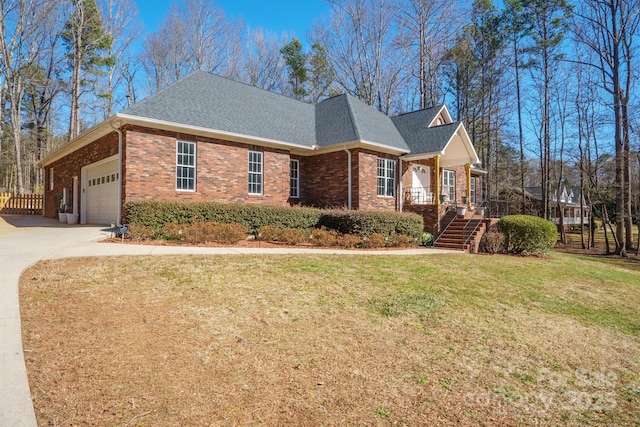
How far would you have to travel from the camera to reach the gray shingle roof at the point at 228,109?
1313cm

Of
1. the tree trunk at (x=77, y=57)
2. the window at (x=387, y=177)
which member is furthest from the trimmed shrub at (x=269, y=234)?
the tree trunk at (x=77, y=57)

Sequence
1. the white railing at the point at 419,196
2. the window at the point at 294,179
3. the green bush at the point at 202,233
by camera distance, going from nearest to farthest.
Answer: the green bush at the point at 202,233 → the window at the point at 294,179 → the white railing at the point at 419,196

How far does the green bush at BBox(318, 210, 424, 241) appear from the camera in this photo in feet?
41.5

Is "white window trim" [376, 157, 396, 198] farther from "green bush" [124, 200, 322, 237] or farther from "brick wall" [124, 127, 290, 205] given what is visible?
"green bush" [124, 200, 322, 237]

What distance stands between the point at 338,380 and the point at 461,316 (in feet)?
9.40

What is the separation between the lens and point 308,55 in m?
33.3

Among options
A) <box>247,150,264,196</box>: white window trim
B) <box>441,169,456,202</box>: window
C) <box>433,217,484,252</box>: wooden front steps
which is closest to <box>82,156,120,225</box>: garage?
<box>247,150,264,196</box>: white window trim

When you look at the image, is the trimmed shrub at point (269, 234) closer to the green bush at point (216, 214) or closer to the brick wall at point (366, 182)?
the green bush at point (216, 214)

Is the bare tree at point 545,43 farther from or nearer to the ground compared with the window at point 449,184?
farther from the ground

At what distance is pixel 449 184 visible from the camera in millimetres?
22109

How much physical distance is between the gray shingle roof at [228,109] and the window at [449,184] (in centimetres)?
877

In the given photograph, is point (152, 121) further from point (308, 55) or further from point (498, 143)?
point (498, 143)

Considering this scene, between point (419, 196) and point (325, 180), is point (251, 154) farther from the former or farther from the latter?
point (419, 196)

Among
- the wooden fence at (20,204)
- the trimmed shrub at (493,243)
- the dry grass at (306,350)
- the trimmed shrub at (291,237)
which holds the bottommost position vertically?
the dry grass at (306,350)
